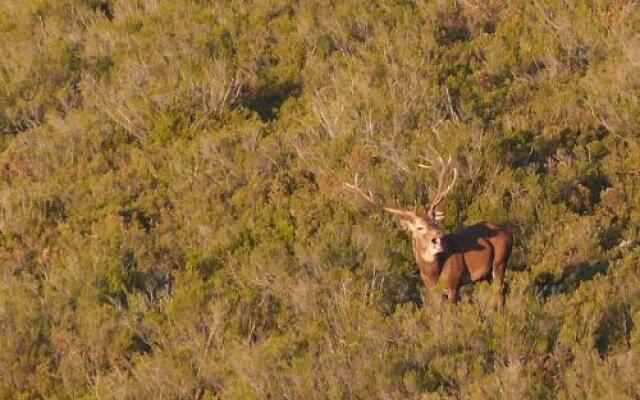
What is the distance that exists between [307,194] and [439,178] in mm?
2699

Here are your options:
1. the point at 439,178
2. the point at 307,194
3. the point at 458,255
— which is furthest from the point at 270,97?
the point at 458,255

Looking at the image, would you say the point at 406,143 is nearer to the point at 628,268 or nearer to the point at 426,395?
the point at 628,268

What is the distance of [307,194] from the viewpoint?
43.3 ft

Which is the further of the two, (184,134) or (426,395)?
(184,134)

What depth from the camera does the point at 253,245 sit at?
12250mm

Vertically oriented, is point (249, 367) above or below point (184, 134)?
above

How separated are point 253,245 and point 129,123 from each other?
13.9 ft

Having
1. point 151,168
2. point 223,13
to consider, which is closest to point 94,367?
point 151,168

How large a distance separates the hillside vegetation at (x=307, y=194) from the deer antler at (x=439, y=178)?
0.21 metres

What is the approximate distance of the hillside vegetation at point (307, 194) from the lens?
9.21m

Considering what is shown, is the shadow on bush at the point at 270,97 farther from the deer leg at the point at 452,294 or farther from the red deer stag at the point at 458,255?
the deer leg at the point at 452,294

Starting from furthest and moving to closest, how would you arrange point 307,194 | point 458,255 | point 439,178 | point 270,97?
point 270,97 → point 307,194 → point 439,178 → point 458,255

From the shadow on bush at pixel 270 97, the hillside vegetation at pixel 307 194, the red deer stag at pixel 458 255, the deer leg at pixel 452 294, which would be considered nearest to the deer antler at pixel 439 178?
the red deer stag at pixel 458 255

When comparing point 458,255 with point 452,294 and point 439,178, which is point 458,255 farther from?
point 439,178
